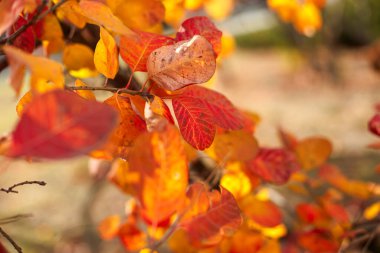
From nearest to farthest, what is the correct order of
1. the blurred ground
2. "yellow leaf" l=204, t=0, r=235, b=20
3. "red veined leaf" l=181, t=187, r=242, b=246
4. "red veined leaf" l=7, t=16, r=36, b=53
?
1. "red veined leaf" l=181, t=187, r=242, b=246
2. "red veined leaf" l=7, t=16, r=36, b=53
3. the blurred ground
4. "yellow leaf" l=204, t=0, r=235, b=20

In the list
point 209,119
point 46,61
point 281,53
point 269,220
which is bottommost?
point 281,53

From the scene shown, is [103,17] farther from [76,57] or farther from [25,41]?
[76,57]

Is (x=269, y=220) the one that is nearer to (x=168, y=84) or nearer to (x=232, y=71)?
(x=168, y=84)

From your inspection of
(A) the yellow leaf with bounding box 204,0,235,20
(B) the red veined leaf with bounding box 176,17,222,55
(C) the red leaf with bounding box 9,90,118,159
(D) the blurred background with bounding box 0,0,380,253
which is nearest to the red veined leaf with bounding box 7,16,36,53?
(D) the blurred background with bounding box 0,0,380,253

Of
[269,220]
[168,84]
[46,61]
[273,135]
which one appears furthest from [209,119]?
[273,135]

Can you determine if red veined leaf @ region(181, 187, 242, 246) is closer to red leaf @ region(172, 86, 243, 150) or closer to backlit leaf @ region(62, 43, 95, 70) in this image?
red leaf @ region(172, 86, 243, 150)

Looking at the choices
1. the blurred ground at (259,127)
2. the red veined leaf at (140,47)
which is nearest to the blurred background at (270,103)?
the blurred ground at (259,127)
